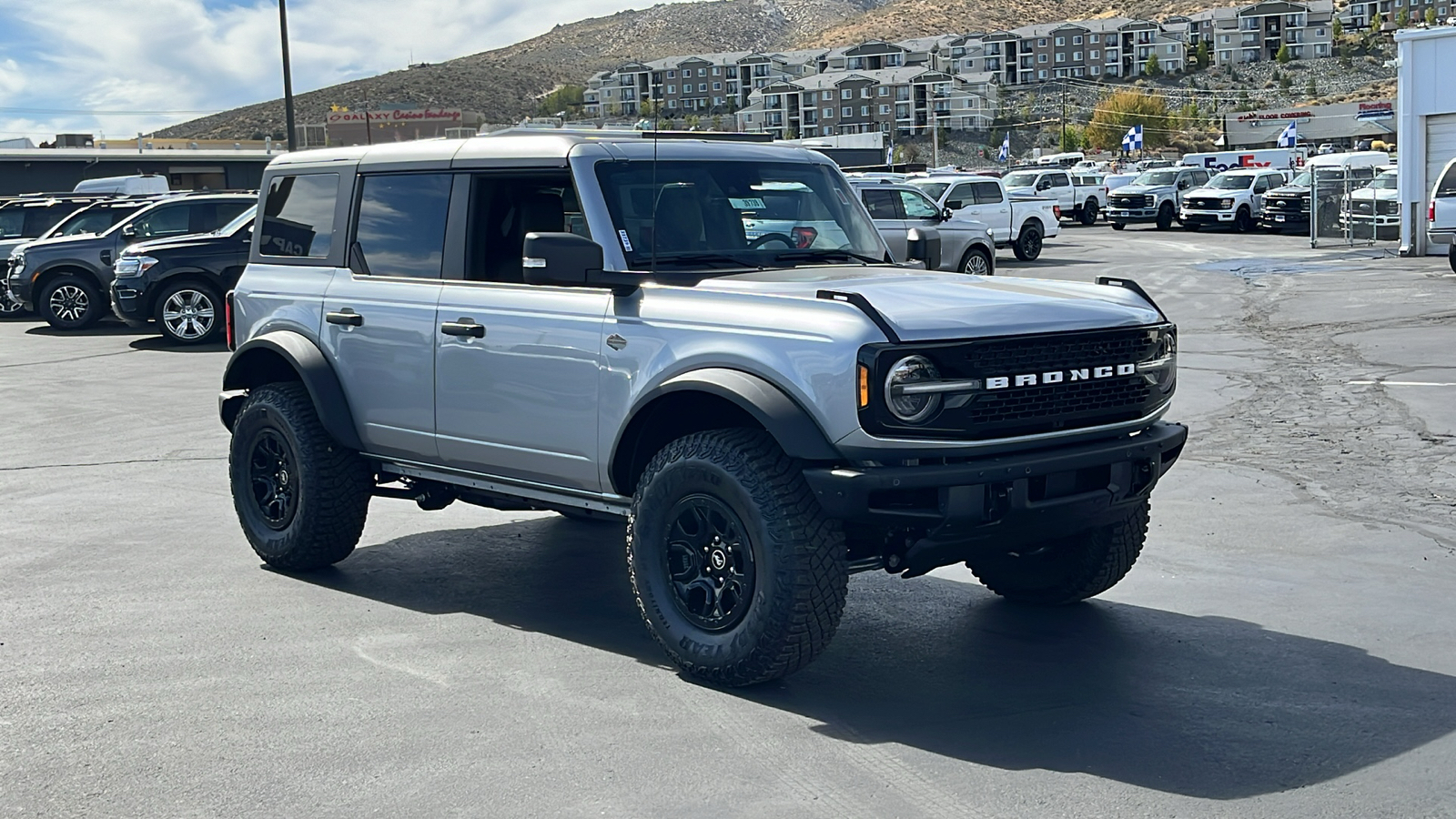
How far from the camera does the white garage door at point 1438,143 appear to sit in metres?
29.2

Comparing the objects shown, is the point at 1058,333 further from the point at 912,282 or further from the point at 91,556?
the point at 91,556

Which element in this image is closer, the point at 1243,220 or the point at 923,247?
the point at 923,247

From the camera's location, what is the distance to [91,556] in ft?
25.8

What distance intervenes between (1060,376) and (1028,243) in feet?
95.1

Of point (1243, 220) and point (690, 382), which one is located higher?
point (1243, 220)

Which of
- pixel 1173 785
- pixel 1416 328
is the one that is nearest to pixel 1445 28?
pixel 1416 328

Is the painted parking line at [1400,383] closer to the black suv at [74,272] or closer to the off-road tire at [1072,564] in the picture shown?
the off-road tire at [1072,564]

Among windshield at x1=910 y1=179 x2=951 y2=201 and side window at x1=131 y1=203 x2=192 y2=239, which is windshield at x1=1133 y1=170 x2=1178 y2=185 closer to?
windshield at x1=910 y1=179 x2=951 y2=201

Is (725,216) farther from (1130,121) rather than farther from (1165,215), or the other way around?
(1130,121)

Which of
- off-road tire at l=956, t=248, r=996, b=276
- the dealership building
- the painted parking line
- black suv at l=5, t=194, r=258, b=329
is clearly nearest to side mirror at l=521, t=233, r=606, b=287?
the painted parking line

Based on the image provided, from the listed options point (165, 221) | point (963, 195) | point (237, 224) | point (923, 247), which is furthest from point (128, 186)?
point (923, 247)

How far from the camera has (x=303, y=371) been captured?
721 cm

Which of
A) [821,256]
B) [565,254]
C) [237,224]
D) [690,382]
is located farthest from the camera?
[237,224]

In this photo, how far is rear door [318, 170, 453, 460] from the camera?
6.81 meters
